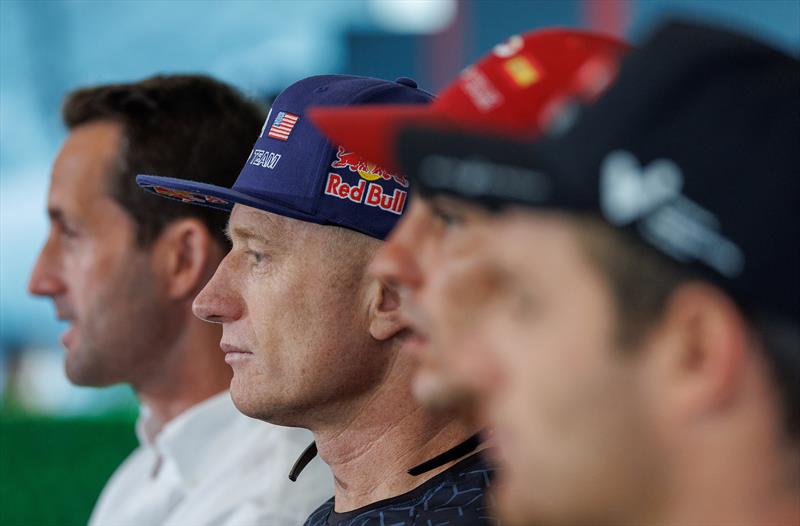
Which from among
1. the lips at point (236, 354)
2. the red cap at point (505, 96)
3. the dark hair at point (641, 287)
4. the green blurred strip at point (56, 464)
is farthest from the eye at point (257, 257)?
the green blurred strip at point (56, 464)

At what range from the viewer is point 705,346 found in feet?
2.46

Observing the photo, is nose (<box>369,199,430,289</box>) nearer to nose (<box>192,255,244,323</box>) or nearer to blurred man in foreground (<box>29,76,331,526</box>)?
nose (<box>192,255,244,323</box>)

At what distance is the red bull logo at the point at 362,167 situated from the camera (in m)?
1.45

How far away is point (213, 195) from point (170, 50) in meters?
4.15

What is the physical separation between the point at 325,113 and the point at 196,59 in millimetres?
4739

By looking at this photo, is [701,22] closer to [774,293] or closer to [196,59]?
[774,293]

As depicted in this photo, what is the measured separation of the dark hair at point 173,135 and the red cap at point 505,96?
4.54ft

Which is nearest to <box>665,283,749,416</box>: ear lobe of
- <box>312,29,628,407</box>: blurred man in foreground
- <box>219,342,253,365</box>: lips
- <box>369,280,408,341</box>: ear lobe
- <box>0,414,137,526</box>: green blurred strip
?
<box>312,29,628,407</box>: blurred man in foreground

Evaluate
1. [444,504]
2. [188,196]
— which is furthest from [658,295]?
[188,196]

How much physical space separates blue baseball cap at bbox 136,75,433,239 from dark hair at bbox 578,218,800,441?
0.71 m

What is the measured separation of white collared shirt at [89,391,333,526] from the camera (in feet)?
6.02

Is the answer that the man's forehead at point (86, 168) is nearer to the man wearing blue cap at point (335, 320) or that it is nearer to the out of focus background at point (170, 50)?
the man wearing blue cap at point (335, 320)

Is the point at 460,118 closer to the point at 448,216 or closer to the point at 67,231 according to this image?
the point at 448,216

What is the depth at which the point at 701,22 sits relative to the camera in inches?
32.0
